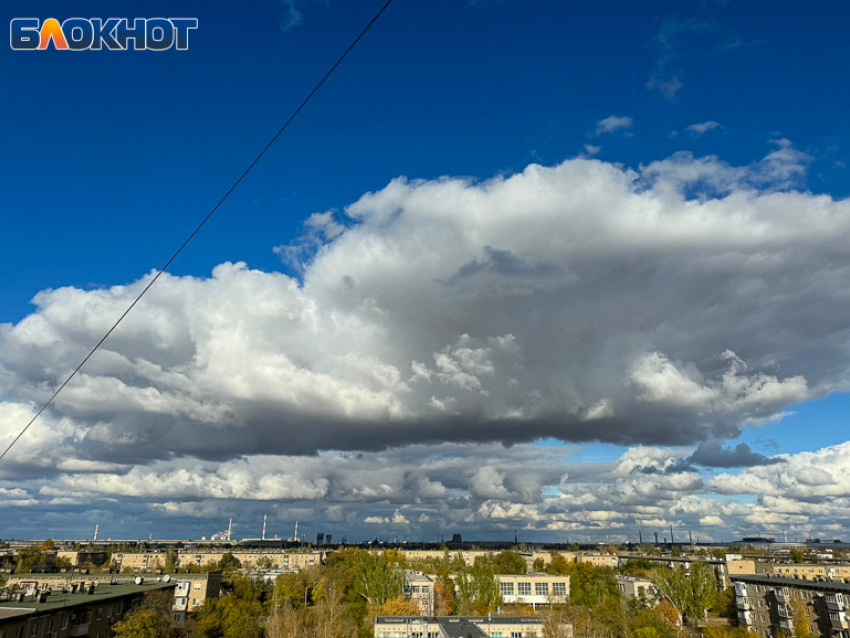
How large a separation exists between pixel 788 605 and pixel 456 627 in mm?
56899

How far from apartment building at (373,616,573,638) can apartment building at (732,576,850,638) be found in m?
39.7

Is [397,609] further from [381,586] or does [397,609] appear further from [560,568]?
[560,568]

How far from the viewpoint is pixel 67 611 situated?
62750 mm

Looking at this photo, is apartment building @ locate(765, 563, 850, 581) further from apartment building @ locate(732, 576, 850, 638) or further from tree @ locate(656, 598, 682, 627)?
apartment building @ locate(732, 576, 850, 638)

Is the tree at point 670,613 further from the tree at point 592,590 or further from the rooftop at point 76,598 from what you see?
the rooftop at point 76,598

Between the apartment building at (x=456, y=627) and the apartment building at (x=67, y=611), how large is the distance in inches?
1291

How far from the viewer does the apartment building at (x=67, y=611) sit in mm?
55750

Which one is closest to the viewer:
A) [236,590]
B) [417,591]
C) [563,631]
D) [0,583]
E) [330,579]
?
[563,631]

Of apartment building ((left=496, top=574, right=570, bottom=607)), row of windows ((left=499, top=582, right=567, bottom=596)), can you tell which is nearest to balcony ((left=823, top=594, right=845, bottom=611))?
apartment building ((left=496, top=574, right=570, bottom=607))

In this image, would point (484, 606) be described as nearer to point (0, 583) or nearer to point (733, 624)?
point (733, 624)

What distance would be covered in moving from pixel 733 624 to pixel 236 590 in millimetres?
95023

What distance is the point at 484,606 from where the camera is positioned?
11306 cm

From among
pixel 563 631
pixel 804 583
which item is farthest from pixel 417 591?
pixel 804 583

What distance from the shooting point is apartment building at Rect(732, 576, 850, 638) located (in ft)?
273
